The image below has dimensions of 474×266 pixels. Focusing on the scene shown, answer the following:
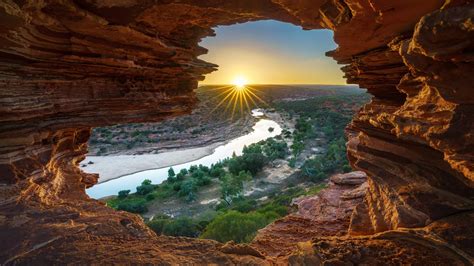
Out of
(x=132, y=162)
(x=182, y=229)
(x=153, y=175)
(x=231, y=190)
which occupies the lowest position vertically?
(x=153, y=175)

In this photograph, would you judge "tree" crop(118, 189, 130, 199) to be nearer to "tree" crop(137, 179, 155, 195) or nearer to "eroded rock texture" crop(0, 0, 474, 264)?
"tree" crop(137, 179, 155, 195)

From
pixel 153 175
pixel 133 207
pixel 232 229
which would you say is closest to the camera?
pixel 232 229

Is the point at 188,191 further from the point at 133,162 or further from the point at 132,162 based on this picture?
the point at 132,162

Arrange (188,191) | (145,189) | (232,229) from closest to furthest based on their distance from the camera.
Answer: (232,229)
(188,191)
(145,189)

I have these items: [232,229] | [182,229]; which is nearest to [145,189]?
[182,229]

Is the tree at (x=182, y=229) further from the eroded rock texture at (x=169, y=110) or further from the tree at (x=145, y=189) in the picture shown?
the tree at (x=145, y=189)

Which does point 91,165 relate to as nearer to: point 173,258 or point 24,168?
point 24,168

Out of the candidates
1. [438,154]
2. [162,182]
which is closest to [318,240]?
[438,154]

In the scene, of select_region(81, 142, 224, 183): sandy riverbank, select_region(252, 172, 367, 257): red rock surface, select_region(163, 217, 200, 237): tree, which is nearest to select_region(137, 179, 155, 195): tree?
select_region(81, 142, 224, 183): sandy riverbank
